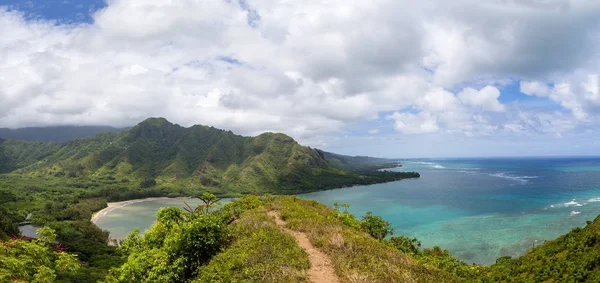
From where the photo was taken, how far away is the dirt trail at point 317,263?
16.4 meters

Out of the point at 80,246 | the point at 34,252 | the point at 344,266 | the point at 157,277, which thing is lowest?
the point at 80,246

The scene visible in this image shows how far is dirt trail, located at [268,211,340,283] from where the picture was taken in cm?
1644

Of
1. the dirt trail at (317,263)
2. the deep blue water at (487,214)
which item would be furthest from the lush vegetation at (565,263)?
the deep blue water at (487,214)

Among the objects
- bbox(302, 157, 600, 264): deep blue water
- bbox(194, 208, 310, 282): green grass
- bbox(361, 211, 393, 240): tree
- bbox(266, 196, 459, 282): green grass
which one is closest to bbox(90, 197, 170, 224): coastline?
bbox(302, 157, 600, 264): deep blue water

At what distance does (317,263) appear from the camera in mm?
18031

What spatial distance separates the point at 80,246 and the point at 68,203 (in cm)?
7924

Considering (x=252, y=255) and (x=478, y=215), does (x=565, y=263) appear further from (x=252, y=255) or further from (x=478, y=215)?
(x=478, y=215)

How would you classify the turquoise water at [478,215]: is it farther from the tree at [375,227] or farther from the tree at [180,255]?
the tree at [180,255]

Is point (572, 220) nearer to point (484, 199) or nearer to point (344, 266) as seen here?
point (484, 199)

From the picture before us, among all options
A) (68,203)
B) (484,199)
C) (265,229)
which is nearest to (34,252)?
(265,229)

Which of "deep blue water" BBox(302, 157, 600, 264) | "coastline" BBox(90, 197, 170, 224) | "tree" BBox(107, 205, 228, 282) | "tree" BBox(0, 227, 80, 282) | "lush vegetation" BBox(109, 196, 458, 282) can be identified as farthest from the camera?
"coastline" BBox(90, 197, 170, 224)

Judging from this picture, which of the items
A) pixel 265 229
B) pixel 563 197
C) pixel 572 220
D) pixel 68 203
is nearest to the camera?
pixel 265 229

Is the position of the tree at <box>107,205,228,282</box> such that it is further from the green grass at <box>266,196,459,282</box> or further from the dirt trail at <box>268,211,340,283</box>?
the green grass at <box>266,196,459,282</box>

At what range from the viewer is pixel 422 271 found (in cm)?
1753
